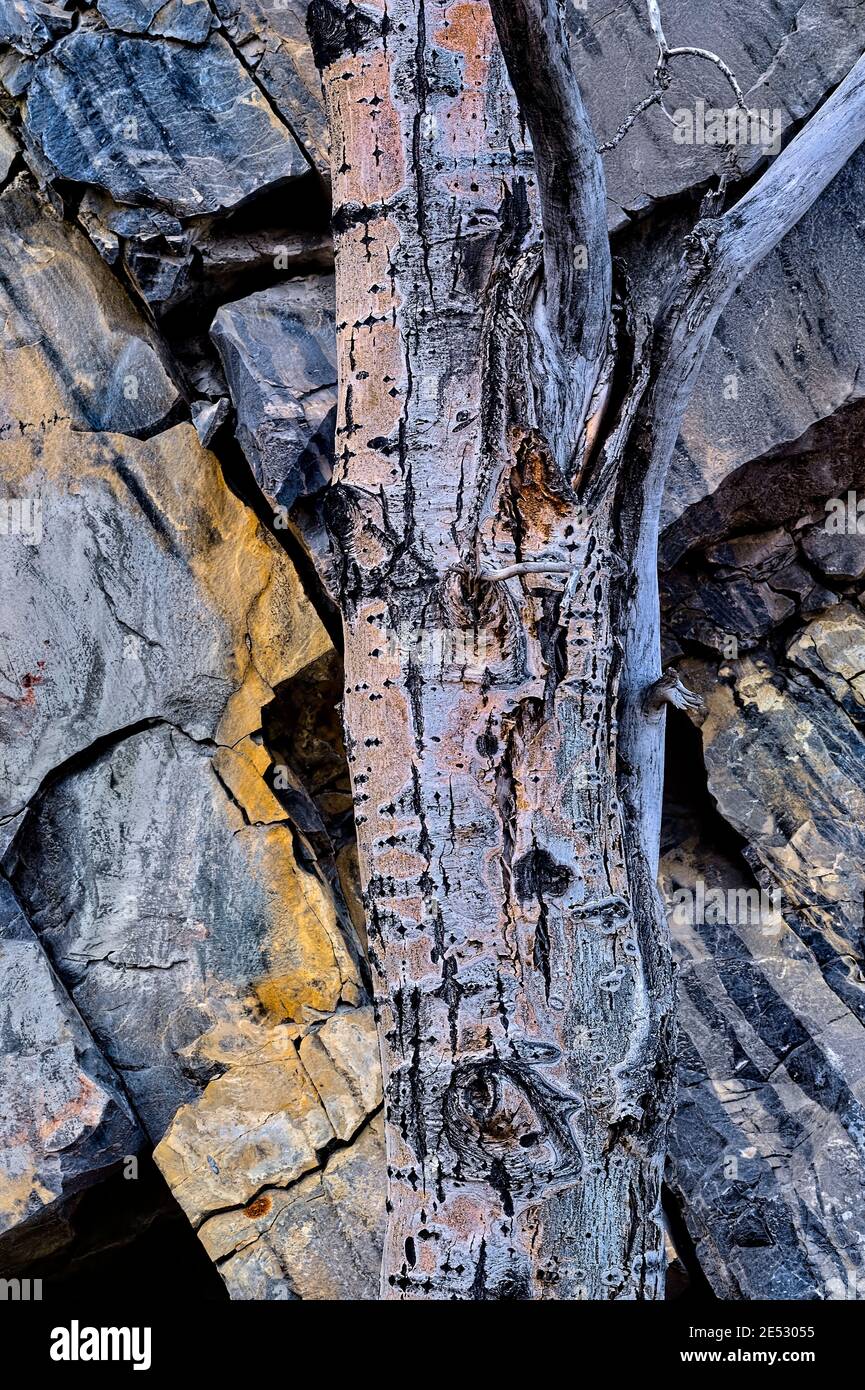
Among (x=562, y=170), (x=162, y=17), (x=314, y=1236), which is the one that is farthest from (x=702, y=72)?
(x=314, y=1236)

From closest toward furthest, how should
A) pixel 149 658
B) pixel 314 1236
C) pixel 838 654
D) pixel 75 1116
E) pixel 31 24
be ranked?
pixel 314 1236 → pixel 75 1116 → pixel 31 24 → pixel 149 658 → pixel 838 654

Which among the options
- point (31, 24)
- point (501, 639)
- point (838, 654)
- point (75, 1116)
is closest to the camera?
point (501, 639)

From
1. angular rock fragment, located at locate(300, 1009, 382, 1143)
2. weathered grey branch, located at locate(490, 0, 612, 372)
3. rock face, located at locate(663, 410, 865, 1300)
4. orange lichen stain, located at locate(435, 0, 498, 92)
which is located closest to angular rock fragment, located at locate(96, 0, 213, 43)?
orange lichen stain, located at locate(435, 0, 498, 92)

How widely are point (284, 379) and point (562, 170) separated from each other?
1.28 metres

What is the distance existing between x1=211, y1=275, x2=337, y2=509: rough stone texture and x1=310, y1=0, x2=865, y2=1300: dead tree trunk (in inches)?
32.5

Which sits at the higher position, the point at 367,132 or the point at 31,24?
the point at 31,24

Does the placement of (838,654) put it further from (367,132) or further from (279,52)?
(279,52)

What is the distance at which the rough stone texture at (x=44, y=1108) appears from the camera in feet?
10.2

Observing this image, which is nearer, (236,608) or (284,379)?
(284,379)

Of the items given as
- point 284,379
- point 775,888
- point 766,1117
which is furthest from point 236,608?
point 766,1117

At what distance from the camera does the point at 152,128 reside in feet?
10.9

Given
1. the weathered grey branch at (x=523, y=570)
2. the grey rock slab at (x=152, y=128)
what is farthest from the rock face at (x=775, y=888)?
the grey rock slab at (x=152, y=128)

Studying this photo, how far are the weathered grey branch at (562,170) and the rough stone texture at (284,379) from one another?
1097 millimetres

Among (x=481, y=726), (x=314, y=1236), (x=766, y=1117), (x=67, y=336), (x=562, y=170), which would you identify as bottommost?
(x=314, y=1236)
